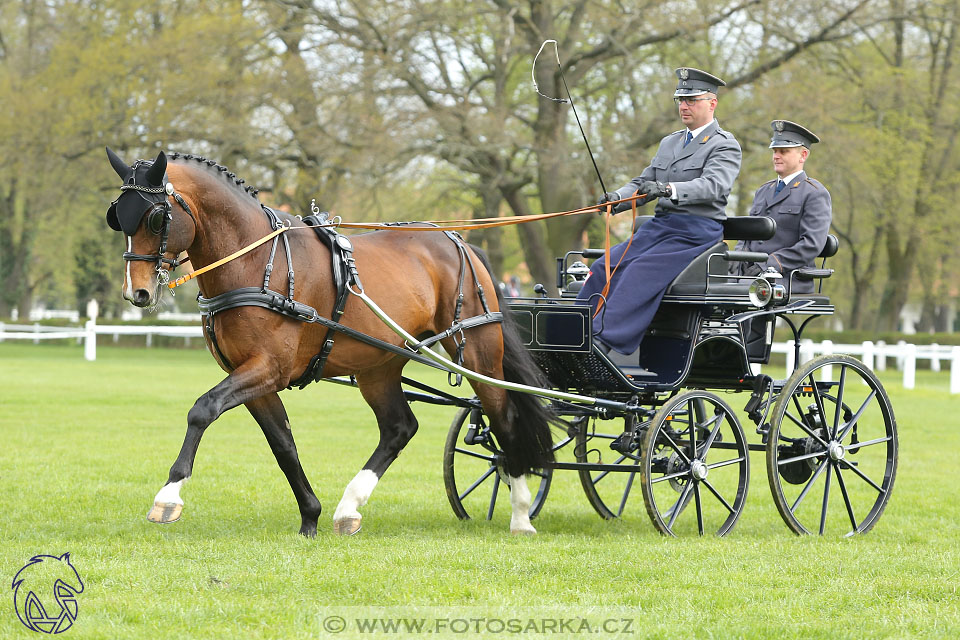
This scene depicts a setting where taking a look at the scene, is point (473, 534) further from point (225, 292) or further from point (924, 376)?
point (924, 376)

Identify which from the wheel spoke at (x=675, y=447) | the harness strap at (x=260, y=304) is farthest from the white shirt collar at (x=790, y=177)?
the harness strap at (x=260, y=304)

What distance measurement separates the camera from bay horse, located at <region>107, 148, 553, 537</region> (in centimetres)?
572

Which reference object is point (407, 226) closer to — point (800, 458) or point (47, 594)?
point (800, 458)

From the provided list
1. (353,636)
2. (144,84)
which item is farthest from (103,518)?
(144,84)

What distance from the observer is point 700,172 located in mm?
7180

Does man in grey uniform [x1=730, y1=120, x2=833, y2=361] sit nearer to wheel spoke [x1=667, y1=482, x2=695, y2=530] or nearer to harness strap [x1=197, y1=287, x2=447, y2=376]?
wheel spoke [x1=667, y1=482, x2=695, y2=530]

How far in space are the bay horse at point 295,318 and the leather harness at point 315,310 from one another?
0.03m

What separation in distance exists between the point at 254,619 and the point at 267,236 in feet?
7.78

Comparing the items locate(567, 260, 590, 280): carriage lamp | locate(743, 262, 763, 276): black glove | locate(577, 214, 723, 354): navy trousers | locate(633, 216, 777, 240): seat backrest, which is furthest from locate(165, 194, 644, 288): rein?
locate(743, 262, 763, 276): black glove

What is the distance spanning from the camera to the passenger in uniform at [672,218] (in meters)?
6.92

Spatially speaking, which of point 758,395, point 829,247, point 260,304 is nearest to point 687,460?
point 758,395
